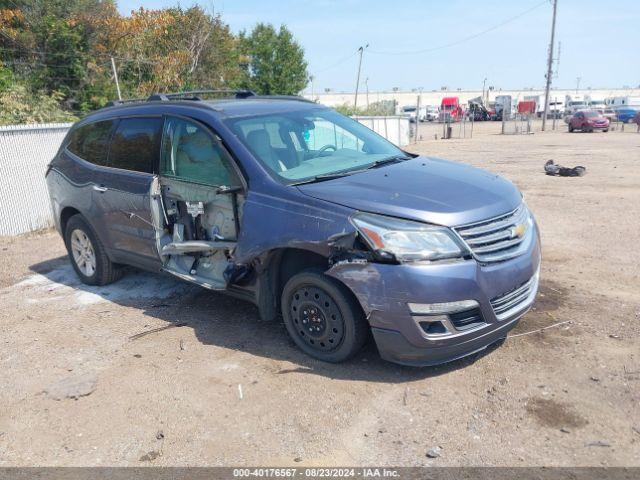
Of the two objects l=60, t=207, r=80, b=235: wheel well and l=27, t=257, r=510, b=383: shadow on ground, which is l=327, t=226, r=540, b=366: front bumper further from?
l=60, t=207, r=80, b=235: wheel well

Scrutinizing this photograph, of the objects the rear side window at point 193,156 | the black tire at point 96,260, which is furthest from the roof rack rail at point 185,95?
the black tire at point 96,260

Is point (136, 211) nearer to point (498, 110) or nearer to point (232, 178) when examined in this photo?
point (232, 178)

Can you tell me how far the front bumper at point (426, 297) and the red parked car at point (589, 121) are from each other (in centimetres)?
3652

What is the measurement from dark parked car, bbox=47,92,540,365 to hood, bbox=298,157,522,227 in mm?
13

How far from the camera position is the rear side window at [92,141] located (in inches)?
227

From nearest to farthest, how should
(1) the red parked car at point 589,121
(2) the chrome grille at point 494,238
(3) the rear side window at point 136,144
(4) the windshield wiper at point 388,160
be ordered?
(2) the chrome grille at point 494,238
(4) the windshield wiper at point 388,160
(3) the rear side window at point 136,144
(1) the red parked car at point 589,121

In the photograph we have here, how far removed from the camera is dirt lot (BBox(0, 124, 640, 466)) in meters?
3.18

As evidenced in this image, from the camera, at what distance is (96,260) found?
238 inches

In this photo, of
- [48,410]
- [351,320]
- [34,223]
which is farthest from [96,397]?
[34,223]

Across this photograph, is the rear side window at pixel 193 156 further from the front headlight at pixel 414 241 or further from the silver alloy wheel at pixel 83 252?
the silver alloy wheel at pixel 83 252

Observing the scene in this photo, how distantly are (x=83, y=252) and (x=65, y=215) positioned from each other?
49cm

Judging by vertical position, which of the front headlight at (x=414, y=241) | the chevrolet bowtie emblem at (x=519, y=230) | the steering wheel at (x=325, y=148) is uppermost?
the steering wheel at (x=325, y=148)

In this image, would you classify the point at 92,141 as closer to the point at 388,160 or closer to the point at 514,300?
the point at 388,160

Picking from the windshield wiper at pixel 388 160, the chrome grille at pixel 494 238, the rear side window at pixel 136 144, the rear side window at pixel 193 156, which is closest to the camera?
the chrome grille at pixel 494 238
